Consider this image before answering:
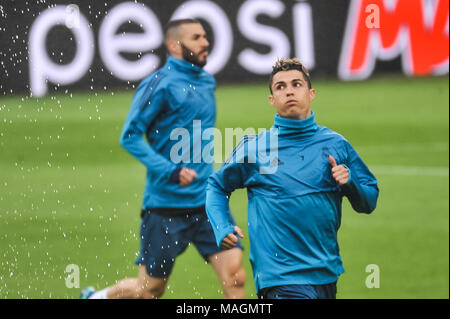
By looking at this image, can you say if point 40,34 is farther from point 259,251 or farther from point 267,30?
point 259,251

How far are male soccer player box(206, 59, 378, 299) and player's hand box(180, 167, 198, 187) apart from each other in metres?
1.14

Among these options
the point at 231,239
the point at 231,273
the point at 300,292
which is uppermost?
the point at 231,239

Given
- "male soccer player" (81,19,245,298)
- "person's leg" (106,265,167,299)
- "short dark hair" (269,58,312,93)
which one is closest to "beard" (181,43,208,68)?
"male soccer player" (81,19,245,298)

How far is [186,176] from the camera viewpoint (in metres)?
4.96

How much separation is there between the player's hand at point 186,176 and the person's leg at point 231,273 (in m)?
0.46

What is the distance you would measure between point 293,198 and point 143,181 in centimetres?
872

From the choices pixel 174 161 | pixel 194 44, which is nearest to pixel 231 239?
pixel 174 161

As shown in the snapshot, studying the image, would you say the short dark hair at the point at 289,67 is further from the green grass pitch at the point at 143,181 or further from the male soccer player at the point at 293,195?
the green grass pitch at the point at 143,181

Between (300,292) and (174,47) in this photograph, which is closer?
(300,292)

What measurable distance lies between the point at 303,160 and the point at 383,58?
16704mm

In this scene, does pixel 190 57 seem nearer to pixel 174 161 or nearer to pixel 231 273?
pixel 174 161

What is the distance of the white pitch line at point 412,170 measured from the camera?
12.1 m

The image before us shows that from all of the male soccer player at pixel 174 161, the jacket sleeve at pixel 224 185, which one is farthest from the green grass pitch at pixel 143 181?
the jacket sleeve at pixel 224 185

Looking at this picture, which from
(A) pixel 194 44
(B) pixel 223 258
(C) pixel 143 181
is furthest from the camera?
(C) pixel 143 181
